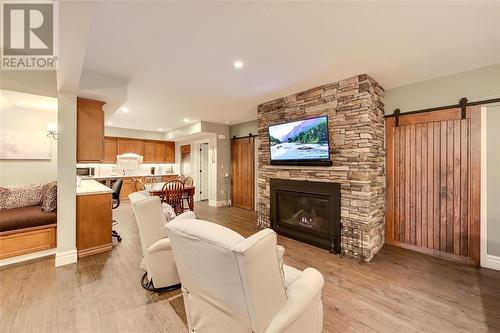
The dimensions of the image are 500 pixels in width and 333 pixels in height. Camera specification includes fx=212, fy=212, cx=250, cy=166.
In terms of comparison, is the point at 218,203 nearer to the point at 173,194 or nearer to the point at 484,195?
the point at 173,194

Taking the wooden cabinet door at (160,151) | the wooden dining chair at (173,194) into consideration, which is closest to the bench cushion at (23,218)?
the wooden dining chair at (173,194)

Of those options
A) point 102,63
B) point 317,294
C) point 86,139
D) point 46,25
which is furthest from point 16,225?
point 317,294

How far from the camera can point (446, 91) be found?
116 inches

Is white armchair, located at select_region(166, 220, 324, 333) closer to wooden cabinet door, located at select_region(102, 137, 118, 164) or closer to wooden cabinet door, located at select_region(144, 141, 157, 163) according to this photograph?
wooden cabinet door, located at select_region(102, 137, 118, 164)

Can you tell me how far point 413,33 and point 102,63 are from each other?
3.44 m

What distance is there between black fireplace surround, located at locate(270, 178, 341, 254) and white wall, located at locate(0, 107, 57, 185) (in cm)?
456

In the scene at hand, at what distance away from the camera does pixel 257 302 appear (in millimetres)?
982

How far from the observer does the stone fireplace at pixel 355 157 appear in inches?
115

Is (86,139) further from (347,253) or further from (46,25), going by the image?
(347,253)

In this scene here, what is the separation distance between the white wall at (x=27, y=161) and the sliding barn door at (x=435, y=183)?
6415 mm

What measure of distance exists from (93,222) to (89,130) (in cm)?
136

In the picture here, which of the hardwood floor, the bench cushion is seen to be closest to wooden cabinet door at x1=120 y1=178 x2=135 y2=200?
the bench cushion

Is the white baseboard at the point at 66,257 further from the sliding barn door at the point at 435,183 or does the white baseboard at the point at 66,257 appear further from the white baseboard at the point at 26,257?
the sliding barn door at the point at 435,183

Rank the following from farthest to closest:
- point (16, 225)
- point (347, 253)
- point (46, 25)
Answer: point (347, 253) < point (16, 225) < point (46, 25)
